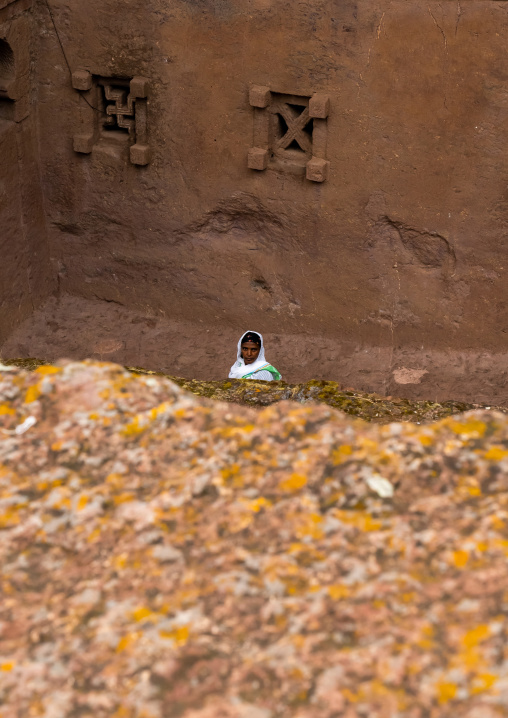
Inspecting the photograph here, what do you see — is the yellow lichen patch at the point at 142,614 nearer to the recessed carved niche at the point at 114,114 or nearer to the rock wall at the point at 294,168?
the rock wall at the point at 294,168

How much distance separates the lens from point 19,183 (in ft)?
26.0

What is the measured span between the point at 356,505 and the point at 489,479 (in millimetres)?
267

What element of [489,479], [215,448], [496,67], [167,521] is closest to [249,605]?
[167,521]

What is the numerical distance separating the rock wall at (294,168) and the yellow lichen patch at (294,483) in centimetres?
554

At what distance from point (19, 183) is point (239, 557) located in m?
6.91

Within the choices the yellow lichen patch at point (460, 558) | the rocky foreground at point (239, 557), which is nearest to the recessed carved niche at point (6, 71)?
the rocky foreground at point (239, 557)

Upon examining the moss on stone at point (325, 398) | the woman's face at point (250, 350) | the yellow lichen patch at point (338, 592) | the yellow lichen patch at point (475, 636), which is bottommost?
the woman's face at point (250, 350)

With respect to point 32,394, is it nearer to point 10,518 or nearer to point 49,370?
point 49,370

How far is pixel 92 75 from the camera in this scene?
7742mm

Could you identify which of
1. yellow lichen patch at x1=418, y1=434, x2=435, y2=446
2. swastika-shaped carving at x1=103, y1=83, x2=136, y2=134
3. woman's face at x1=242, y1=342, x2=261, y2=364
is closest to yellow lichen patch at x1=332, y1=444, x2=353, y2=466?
yellow lichen patch at x1=418, y1=434, x2=435, y2=446

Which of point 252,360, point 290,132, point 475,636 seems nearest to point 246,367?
point 252,360

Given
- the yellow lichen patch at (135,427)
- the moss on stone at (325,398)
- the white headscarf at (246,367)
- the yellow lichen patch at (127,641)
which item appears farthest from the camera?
the white headscarf at (246,367)

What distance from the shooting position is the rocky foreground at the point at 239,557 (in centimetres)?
138

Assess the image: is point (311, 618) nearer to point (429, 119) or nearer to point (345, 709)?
point (345, 709)
